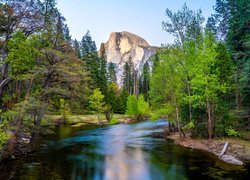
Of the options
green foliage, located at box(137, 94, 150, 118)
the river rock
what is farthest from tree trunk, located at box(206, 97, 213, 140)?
green foliage, located at box(137, 94, 150, 118)

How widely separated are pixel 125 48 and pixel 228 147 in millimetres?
129364

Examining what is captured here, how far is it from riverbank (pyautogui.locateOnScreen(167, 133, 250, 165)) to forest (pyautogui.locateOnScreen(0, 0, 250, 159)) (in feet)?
3.09

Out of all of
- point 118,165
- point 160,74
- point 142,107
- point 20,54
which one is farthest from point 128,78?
point 118,165

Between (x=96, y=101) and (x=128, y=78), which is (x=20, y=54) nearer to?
(x=96, y=101)

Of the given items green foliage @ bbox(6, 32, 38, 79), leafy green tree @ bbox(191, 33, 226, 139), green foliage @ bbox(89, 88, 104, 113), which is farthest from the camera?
green foliage @ bbox(89, 88, 104, 113)

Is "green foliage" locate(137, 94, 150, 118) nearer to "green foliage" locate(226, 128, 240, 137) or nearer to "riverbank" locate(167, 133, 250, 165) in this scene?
"riverbank" locate(167, 133, 250, 165)

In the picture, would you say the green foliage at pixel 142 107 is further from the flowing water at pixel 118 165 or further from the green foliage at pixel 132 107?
the flowing water at pixel 118 165

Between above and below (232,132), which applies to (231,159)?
below

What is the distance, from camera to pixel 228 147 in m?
19.5

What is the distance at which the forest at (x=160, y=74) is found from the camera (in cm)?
1856

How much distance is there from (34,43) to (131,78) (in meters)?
70.1

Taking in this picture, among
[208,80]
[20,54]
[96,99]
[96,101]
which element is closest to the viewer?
[20,54]

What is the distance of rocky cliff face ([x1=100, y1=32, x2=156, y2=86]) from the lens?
138m

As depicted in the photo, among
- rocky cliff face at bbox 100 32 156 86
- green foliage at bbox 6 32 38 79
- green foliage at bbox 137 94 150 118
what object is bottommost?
green foliage at bbox 137 94 150 118
